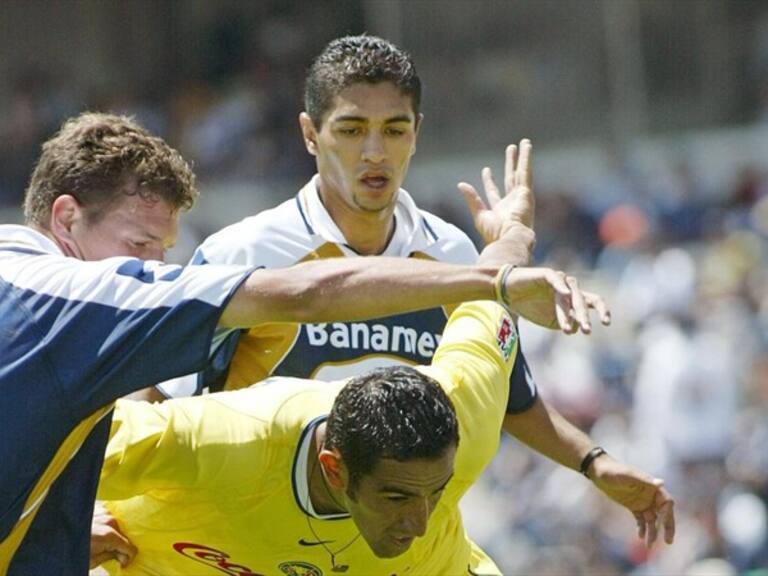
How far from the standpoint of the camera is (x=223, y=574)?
5.08m

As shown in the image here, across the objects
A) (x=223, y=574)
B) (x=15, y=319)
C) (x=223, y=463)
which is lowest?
(x=223, y=574)

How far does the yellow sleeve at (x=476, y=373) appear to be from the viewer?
16.1ft

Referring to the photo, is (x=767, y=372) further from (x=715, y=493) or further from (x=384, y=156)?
(x=384, y=156)

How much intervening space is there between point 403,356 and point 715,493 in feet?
20.1

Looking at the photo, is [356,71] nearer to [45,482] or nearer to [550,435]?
[550,435]

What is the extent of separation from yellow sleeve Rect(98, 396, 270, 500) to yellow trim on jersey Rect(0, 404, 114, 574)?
13.0 inches

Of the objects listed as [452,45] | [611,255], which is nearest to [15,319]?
[611,255]

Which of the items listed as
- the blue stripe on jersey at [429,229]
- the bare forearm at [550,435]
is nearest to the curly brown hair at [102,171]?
the blue stripe on jersey at [429,229]

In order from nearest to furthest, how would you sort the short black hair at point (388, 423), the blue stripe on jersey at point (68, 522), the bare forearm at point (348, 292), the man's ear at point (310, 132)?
the bare forearm at point (348, 292) < the blue stripe on jersey at point (68, 522) < the short black hair at point (388, 423) < the man's ear at point (310, 132)

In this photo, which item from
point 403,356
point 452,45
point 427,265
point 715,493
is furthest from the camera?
point 452,45

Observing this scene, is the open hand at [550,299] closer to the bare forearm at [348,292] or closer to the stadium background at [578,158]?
the bare forearm at [348,292]

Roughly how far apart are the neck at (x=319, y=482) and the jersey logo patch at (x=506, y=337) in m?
0.74

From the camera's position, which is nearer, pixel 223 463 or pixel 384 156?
pixel 223 463

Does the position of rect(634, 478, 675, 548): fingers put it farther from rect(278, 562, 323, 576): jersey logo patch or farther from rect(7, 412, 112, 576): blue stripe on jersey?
rect(7, 412, 112, 576): blue stripe on jersey
